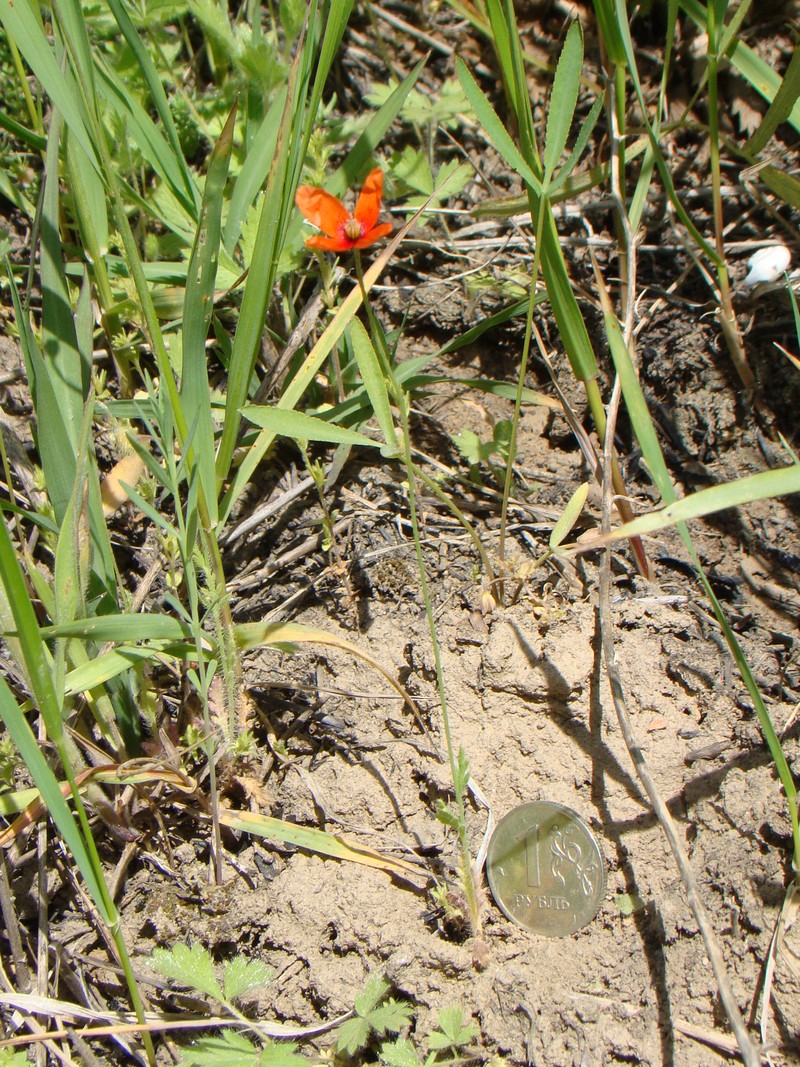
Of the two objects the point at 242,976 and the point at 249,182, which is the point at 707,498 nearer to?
the point at 242,976

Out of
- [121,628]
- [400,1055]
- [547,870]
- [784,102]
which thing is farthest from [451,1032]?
[784,102]

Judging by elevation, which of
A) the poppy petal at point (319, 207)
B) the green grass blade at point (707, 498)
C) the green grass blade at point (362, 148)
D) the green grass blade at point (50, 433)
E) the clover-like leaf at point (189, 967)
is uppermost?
the green grass blade at point (362, 148)

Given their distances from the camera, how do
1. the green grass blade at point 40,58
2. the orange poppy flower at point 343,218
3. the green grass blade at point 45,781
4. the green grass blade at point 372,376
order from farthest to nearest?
the green grass blade at point 372,376 → the orange poppy flower at point 343,218 → the green grass blade at point 40,58 → the green grass blade at point 45,781

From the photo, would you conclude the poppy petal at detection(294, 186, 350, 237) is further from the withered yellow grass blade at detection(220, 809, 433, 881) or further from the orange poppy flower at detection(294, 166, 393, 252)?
the withered yellow grass blade at detection(220, 809, 433, 881)

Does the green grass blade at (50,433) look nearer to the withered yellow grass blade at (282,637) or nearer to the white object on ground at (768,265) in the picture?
the withered yellow grass blade at (282,637)

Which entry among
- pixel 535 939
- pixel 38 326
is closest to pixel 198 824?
pixel 535 939

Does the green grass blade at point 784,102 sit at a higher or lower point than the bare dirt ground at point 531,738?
higher

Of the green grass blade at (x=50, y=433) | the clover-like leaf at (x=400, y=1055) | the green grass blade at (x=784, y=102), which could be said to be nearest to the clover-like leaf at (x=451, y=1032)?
the clover-like leaf at (x=400, y=1055)
